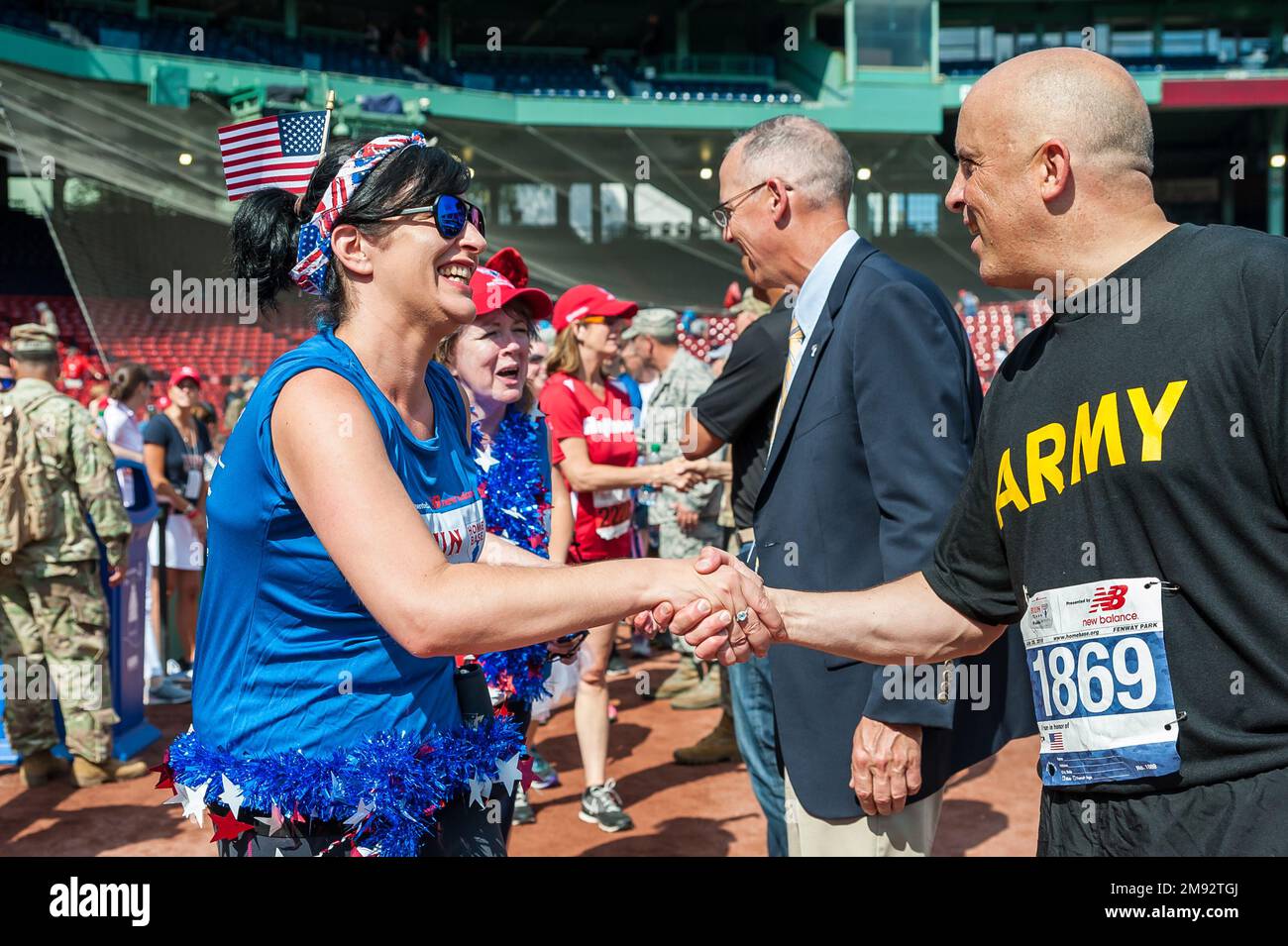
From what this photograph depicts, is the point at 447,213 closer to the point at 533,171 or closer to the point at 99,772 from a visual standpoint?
the point at 99,772

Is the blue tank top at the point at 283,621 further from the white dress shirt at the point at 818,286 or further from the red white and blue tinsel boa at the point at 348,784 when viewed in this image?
the white dress shirt at the point at 818,286

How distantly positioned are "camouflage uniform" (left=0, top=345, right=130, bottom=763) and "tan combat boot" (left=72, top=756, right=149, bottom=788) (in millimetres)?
71

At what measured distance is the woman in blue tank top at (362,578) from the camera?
6.34 ft

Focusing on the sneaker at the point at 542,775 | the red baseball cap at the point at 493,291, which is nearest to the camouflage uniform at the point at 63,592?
the sneaker at the point at 542,775

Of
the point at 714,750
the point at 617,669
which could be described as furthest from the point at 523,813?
the point at 617,669

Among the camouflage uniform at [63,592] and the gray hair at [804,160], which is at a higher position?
the gray hair at [804,160]

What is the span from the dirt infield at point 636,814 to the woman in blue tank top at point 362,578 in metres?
2.97

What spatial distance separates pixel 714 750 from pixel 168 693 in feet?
13.3

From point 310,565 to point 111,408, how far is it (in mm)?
7081

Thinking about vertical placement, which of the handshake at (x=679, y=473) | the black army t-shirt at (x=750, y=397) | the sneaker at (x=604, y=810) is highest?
the black army t-shirt at (x=750, y=397)

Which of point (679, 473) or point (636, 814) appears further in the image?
point (679, 473)

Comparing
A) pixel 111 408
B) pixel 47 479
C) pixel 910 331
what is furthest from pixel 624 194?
pixel 910 331

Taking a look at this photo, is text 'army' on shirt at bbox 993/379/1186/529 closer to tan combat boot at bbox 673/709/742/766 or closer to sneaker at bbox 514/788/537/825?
sneaker at bbox 514/788/537/825

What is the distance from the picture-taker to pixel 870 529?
2.88m
